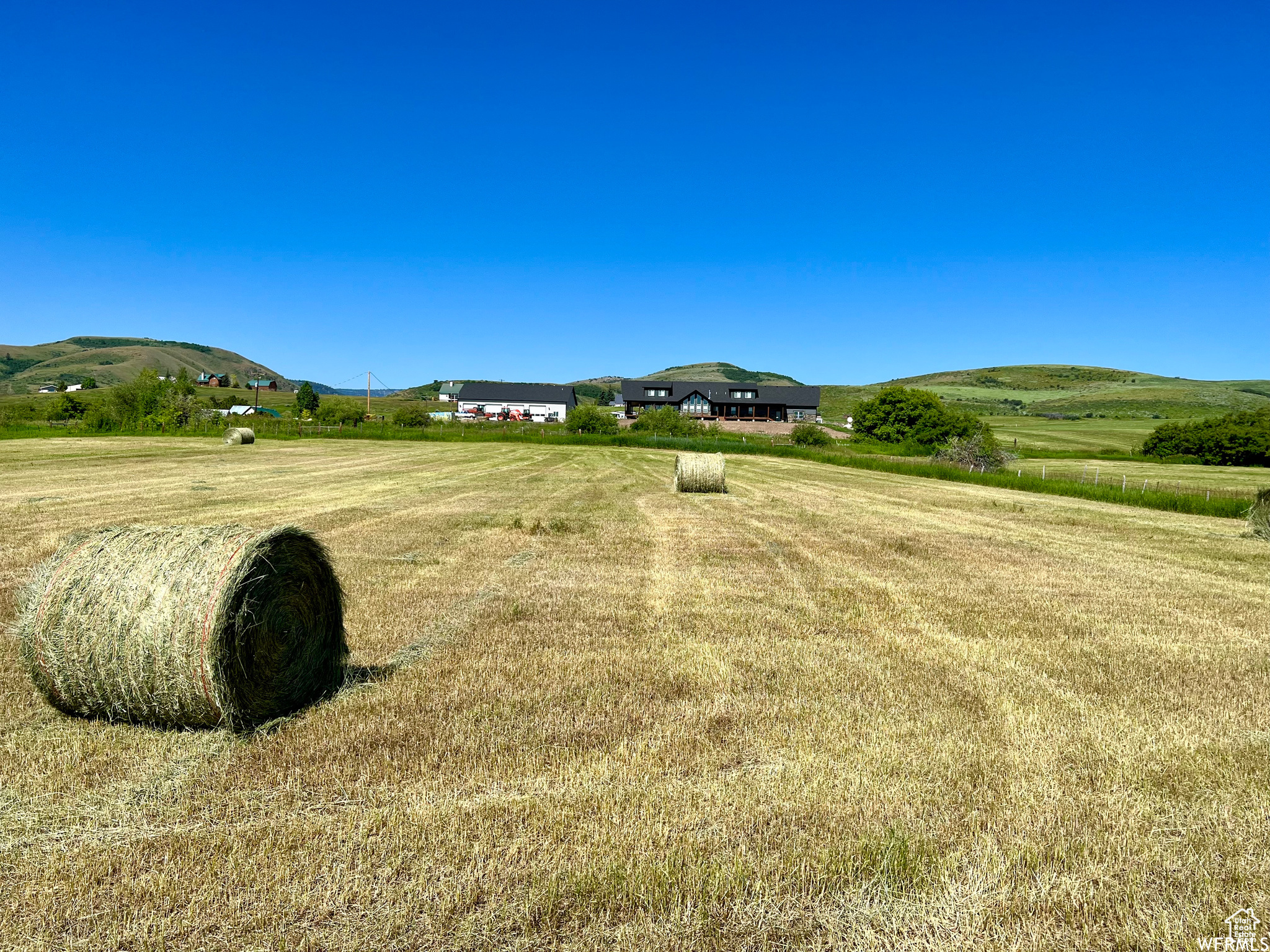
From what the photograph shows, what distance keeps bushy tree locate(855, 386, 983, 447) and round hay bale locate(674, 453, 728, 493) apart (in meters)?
63.3

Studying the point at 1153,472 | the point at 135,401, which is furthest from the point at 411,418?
the point at 1153,472

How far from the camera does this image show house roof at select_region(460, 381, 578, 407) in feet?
491

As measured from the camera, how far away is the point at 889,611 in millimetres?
10852

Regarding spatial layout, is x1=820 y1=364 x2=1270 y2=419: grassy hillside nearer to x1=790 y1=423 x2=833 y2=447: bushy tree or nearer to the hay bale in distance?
x1=790 y1=423 x2=833 y2=447: bushy tree

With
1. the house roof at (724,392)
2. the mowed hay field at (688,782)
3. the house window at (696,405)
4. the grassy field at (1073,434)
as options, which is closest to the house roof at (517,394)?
the house roof at (724,392)

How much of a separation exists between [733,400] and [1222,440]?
75125 millimetres

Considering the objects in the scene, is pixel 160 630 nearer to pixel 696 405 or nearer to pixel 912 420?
pixel 912 420

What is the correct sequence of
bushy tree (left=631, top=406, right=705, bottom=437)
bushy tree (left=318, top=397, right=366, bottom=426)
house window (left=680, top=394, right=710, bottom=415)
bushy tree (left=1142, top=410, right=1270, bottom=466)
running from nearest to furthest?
bushy tree (left=1142, top=410, right=1270, bottom=466) < bushy tree (left=318, top=397, right=366, bottom=426) < bushy tree (left=631, top=406, right=705, bottom=437) < house window (left=680, top=394, right=710, bottom=415)

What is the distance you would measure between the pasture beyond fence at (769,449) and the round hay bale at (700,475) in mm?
15778

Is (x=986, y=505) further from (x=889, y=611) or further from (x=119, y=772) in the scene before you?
(x=119, y=772)

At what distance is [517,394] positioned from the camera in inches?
5925

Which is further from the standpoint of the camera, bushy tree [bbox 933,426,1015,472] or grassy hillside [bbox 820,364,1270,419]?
grassy hillside [bbox 820,364,1270,419]

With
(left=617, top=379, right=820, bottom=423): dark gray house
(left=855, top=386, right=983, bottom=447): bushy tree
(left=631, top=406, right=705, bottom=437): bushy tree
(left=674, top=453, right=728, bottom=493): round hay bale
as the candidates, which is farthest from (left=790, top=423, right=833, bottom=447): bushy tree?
(left=617, top=379, right=820, bottom=423): dark gray house

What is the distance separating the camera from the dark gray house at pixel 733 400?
131625 millimetres
